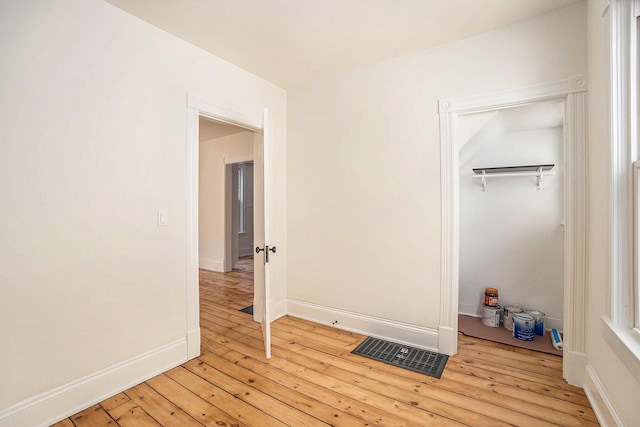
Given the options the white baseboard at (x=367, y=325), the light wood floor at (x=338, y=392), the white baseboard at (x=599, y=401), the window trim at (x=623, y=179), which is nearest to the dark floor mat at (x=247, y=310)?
the white baseboard at (x=367, y=325)

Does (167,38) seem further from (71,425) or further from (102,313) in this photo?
(71,425)

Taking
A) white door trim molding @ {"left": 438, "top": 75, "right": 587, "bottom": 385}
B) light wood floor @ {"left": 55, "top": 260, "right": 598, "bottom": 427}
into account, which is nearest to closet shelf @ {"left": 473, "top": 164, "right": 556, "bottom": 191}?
white door trim molding @ {"left": 438, "top": 75, "right": 587, "bottom": 385}

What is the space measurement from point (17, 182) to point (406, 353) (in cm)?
288

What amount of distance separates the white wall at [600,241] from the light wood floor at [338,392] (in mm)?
268

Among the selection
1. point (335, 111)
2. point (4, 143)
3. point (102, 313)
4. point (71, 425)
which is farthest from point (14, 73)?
point (335, 111)

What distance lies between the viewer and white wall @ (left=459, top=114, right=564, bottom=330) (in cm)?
306

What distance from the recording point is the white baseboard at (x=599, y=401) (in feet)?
5.02

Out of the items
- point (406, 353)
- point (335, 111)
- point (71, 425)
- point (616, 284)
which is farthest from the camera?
point (335, 111)

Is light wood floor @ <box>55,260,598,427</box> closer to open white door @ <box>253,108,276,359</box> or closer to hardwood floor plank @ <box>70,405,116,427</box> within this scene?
hardwood floor plank @ <box>70,405,116,427</box>

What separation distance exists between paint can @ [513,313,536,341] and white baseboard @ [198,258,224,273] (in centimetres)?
469

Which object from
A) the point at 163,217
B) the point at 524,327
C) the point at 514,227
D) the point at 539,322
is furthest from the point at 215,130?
the point at 539,322

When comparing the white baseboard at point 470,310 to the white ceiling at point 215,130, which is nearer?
the white baseboard at point 470,310

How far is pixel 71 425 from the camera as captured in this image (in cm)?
172

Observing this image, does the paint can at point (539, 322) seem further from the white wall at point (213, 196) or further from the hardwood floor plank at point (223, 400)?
the white wall at point (213, 196)
